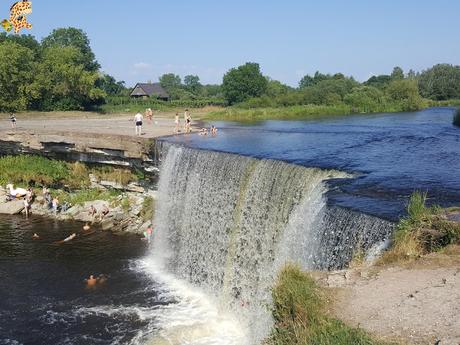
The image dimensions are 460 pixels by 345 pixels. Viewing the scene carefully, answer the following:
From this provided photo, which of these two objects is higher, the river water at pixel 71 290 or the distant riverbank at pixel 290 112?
the distant riverbank at pixel 290 112

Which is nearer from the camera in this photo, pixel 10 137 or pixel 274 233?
pixel 274 233

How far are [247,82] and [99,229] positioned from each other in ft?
171

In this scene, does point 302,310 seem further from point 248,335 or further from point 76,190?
point 76,190

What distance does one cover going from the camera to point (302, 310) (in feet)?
26.2

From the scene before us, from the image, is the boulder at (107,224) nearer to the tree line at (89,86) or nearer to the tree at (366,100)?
the tree line at (89,86)

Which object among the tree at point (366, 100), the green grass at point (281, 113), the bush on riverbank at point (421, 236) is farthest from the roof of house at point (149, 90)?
the bush on riverbank at point (421, 236)

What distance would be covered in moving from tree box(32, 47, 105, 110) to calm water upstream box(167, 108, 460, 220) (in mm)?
22228

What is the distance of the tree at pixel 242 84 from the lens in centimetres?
7338

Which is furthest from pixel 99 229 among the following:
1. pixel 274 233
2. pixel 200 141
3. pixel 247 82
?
pixel 247 82

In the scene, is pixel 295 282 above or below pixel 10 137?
below

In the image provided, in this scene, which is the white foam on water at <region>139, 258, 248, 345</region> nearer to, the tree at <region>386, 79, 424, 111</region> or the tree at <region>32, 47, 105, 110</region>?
the tree at <region>32, 47, 105, 110</region>

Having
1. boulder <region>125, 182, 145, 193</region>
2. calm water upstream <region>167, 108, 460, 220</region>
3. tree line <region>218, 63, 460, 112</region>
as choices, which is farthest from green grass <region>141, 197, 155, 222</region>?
tree line <region>218, 63, 460, 112</region>

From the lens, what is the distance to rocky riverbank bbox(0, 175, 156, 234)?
83.2 ft

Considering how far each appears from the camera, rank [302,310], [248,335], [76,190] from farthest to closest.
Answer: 1. [76,190]
2. [248,335]
3. [302,310]
